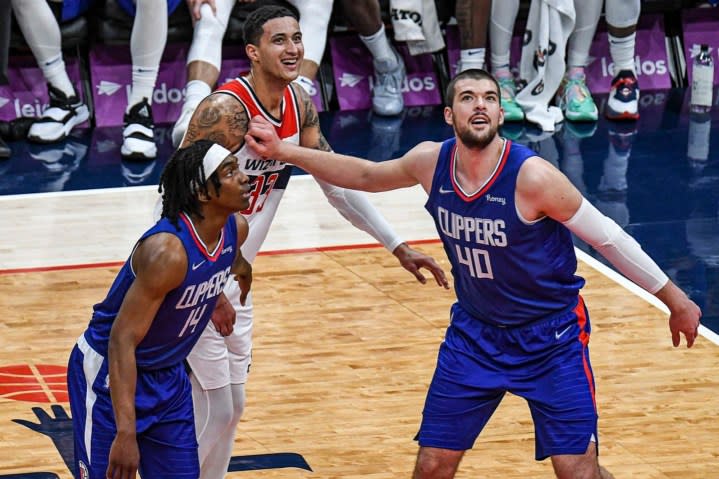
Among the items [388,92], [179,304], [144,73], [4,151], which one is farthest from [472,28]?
[179,304]

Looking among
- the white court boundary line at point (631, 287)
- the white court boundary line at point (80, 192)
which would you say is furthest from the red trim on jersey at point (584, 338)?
the white court boundary line at point (80, 192)

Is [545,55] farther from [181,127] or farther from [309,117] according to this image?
[309,117]

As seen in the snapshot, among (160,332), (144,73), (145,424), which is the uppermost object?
(160,332)

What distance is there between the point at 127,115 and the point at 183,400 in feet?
18.8

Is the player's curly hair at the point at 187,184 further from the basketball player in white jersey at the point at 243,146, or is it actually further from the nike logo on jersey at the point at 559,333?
the nike logo on jersey at the point at 559,333

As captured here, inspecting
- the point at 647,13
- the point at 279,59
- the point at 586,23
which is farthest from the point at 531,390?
the point at 647,13

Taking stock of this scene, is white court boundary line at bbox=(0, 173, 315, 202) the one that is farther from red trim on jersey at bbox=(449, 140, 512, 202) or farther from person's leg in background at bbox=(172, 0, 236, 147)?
red trim on jersey at bbox=(449, 140, 512, 202)

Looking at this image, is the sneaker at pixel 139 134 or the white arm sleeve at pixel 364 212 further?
the sneaker at pixel 139 134

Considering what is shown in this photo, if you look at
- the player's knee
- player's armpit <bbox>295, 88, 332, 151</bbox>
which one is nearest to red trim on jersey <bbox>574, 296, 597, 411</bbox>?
the player's knee

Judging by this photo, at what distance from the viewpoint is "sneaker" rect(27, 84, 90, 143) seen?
9922 millimetres

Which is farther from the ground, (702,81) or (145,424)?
(145,424)

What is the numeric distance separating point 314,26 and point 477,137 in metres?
5.49

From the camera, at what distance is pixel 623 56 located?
1089 centimetres

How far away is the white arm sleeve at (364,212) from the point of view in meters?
5.41
